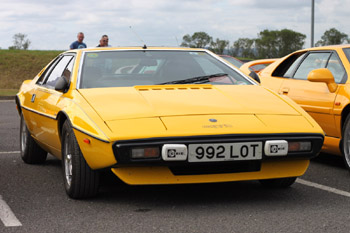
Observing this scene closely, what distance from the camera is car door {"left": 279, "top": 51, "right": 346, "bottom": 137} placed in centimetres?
684

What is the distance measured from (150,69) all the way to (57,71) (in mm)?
1097

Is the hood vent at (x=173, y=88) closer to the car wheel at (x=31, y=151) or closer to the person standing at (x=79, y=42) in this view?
the car wheel at (x=31, y=151)

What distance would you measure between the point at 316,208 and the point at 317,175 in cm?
168

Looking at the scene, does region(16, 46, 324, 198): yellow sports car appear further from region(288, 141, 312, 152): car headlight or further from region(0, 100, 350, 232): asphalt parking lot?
region(0, 100, 350, 232): asphalt parking lot

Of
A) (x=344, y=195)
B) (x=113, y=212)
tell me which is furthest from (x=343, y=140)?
(x=113, y=212)

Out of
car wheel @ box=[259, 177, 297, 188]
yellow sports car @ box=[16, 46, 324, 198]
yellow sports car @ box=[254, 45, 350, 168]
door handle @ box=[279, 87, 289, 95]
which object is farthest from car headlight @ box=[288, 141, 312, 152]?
door handle @ box=[279, 87, 289, 95]

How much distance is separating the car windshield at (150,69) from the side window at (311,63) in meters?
1.79

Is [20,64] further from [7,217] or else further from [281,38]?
[281,38]

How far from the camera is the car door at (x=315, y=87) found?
6.84m

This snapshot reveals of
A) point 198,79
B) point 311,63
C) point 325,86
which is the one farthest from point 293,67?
point 198,79

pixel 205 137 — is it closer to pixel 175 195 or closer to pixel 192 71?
pixel 175 195

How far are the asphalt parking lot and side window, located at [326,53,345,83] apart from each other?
117cm

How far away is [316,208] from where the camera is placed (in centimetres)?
470

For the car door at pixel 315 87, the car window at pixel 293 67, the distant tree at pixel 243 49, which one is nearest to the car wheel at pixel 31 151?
the car door at pixel 315 87
